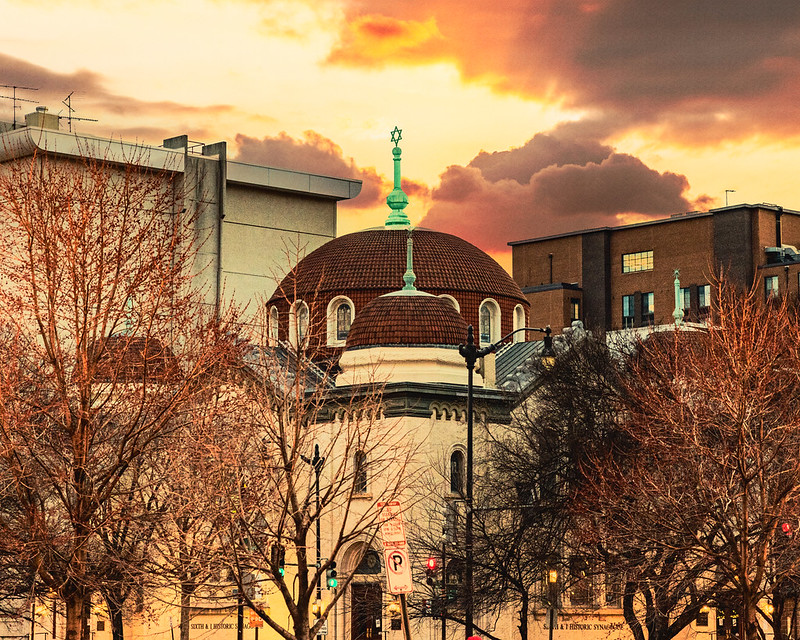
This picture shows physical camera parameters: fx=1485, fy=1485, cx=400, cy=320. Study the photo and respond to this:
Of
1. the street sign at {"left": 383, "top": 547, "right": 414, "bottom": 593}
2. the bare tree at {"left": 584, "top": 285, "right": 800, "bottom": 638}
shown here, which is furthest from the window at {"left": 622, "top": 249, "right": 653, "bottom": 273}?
the street sign at {"left": 383, "top": 547, "right": 414, "bottom": 593}

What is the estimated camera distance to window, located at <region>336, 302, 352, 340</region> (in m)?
64.9

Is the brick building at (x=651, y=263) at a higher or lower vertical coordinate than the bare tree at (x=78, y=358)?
higher

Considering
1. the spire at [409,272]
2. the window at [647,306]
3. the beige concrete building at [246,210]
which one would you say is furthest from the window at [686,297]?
the spire at [409,272]

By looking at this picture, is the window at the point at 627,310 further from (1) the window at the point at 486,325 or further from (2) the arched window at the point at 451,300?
(2) the arched window at the point at 451,300

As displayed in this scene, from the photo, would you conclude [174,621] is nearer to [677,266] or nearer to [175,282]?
[175,282]

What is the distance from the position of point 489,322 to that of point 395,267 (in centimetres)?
502

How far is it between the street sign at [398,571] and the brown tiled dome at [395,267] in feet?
143

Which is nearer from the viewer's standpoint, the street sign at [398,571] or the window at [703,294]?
the street sign at [398,571]

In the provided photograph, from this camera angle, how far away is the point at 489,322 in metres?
66.4

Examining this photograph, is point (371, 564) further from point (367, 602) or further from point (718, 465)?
point (718, 465)

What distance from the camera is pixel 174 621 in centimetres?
5988

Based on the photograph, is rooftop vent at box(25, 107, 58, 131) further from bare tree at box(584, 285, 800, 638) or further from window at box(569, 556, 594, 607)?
bare tree at box(584, 285, 800, 638)

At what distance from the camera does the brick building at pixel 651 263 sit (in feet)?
381

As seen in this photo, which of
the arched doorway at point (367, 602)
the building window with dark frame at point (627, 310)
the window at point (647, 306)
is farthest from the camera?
the building window with dark frame at point (627, 310)
